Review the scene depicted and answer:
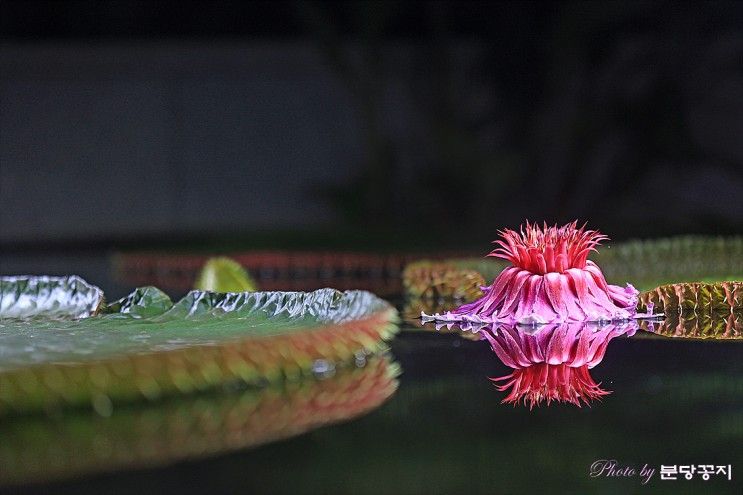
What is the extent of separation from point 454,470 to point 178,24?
433cm

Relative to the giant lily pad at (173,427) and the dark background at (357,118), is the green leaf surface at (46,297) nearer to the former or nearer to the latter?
the giant lily pad at (173,427)

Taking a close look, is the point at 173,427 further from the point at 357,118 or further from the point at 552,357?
the point at 357,118

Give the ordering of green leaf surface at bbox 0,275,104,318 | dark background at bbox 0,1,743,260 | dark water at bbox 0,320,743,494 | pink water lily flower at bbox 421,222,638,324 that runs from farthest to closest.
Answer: dark background at bbox 0,1,743,260
green leaf surface at bbox 0,275,104,318
pink water lily flower at bbox 421,222,638,324
dark water at bbox 0,320,743,494

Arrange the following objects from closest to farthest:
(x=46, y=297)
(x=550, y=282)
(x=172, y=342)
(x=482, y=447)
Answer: (x=482, y=447) → (x=172, y=342) → (x=550, y=282) → (x=46, y=297)

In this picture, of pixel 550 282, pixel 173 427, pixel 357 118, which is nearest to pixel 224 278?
pixel 550 282

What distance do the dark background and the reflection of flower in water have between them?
9.27ft

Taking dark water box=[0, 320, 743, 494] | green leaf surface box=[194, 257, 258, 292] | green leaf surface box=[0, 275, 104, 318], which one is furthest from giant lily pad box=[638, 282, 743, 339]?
green leaf surface box=[0, 275, 104, 318]

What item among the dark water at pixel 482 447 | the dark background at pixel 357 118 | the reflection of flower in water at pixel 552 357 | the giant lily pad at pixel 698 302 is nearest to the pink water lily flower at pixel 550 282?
the reflection of flower in water at pixel 552 357

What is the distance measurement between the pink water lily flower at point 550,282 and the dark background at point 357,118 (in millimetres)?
2776

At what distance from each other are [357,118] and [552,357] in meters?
3.84

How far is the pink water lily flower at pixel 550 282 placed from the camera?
1.13m

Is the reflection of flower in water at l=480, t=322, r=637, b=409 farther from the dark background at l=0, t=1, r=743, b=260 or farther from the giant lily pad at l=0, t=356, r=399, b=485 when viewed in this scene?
the dark background at l=0, t=1, r=743, b=260

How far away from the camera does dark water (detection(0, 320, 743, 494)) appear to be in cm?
52

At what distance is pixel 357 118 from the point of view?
4.70 meters
